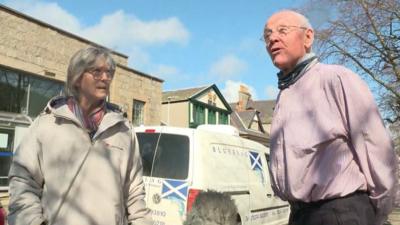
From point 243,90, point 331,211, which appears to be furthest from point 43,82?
point 243,90

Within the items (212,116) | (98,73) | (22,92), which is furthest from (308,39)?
(212,116)

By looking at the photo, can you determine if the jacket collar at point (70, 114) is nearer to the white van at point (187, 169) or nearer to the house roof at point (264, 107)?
the white van at point (187, 169)

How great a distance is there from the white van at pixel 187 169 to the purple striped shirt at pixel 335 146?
13.3 ft

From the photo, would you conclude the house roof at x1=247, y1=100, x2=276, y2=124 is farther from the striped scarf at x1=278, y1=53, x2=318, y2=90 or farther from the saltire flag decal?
the striped scarf at x1=278, y1=53, x2=318, y2=90

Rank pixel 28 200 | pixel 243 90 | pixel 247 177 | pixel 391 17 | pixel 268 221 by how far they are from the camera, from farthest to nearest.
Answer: pixel 243 90 < pixel 391 17 < pixel 268 221 < pixel 247 177 < pixel 28 200

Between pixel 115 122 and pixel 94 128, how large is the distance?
0.13 meters

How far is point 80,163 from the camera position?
2809 mm

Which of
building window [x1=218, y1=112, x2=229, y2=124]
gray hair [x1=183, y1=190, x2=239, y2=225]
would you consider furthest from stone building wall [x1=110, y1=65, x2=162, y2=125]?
building window [x1=218, y1=112, x2=229, y2=124]

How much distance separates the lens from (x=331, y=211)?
226cm

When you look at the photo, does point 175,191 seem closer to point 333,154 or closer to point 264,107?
point 333,154

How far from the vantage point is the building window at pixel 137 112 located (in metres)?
22.5

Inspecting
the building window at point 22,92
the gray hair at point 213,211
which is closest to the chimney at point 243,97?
the building window at point 22,92

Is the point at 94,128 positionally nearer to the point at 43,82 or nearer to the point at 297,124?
the point at 297,124

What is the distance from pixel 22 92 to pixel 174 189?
11.4m
